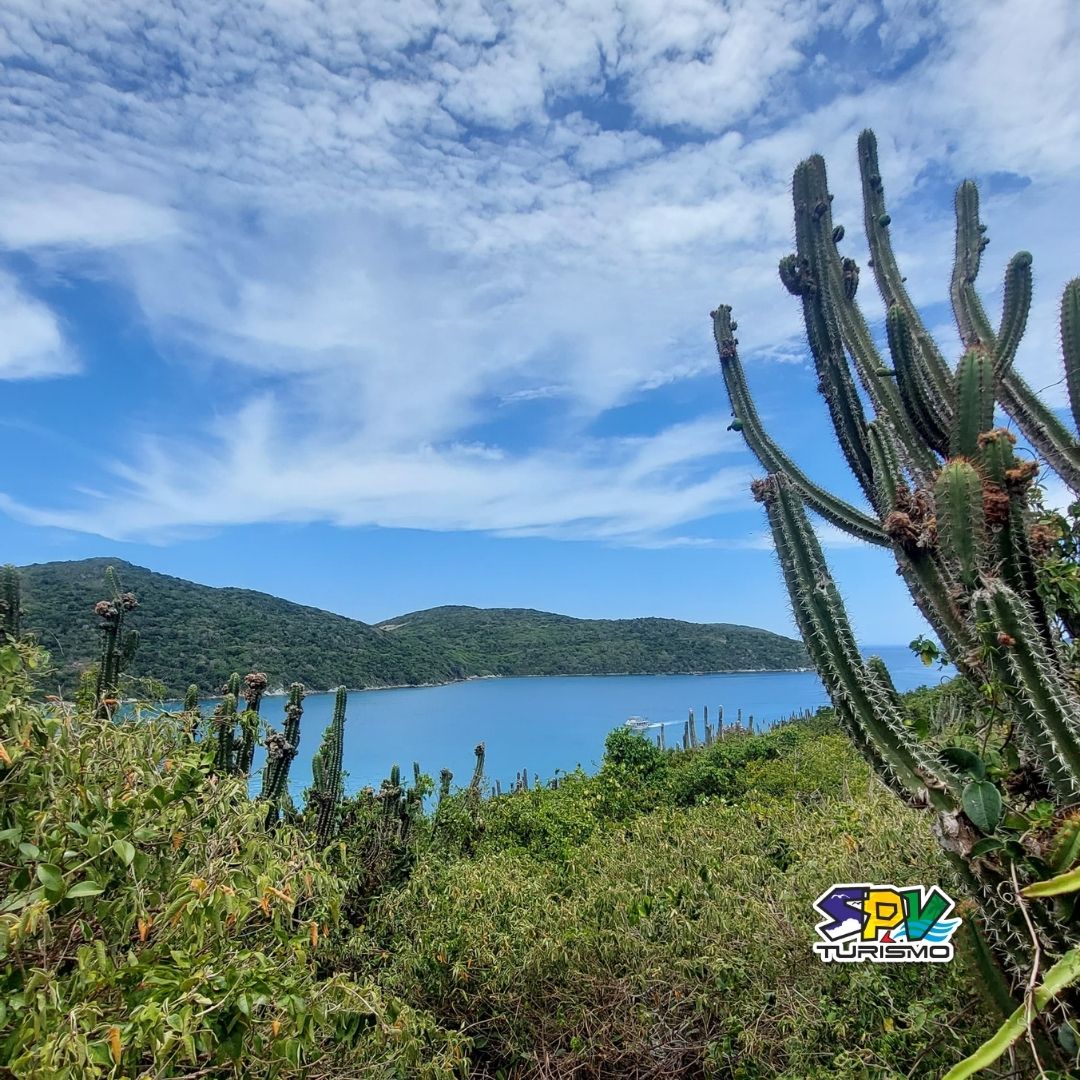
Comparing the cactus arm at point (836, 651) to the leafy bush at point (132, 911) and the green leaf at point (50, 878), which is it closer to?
the leafy bush at point (132, 911)

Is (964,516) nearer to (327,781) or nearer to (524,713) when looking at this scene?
(327,781)

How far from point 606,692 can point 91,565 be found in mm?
37130

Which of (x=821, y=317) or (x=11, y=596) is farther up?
(x=821, y=317)

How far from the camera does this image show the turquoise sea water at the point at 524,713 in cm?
2691

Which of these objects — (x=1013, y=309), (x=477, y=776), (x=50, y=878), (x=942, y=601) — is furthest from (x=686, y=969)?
(x=477, y=776)

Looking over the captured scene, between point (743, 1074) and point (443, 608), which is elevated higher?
point (443, 608)

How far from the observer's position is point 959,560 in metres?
2.51

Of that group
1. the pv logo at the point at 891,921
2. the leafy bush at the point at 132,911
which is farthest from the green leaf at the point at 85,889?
the pv logo at the point at 891,921

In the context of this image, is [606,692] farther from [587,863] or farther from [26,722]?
[26,722]

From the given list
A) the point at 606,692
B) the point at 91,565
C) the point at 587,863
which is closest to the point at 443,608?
the point at 606,692

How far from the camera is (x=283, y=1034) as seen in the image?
5.71ft

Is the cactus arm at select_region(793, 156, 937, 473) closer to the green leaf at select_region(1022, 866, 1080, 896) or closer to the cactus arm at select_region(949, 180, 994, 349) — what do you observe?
the cactus arm at select_region(949, 180, 994, 349)

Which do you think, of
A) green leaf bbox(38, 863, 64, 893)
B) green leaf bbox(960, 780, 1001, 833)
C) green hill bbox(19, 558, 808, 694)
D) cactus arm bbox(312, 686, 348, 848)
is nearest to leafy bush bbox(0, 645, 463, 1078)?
green leaf bbox(38, 863, 64, 893)

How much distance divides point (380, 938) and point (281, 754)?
1.95 meters
